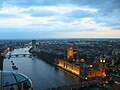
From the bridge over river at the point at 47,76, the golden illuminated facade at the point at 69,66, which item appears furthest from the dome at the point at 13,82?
the golden illuminated facade at the point at 69,66

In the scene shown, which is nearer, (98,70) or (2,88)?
(2,88)

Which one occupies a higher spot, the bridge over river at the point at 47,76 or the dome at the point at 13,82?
the dome at the point at 13,82

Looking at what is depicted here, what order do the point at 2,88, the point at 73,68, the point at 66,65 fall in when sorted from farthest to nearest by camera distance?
the point at 66,65 → the point at 73,68 → the point at 2,88

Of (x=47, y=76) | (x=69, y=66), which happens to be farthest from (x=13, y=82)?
(x=69, y=66)

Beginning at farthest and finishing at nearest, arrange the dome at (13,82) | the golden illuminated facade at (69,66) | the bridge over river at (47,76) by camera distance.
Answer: the golden illuminated facade at (69,66), the bridge over river at (47,76), the dome at (13,82)

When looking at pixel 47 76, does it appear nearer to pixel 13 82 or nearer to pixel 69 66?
pixel 69 66

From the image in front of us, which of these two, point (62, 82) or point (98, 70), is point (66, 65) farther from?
point (62, 82)

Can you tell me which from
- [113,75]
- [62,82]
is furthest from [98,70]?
[62,82]

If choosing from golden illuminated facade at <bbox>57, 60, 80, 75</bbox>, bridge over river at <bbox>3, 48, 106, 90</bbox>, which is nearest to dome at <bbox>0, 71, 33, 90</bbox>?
bridge over river at <bbox>3, 48, 106, 90</bbox>

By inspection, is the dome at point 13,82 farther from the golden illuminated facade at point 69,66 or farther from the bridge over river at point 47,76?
the golden illuminated facade at point 69,66
